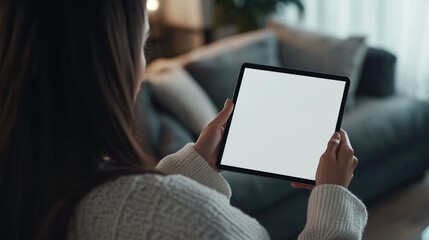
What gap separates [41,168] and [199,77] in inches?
73.5

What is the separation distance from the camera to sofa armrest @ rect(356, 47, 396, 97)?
2.79m

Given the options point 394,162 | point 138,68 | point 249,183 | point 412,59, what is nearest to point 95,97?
point 138,68

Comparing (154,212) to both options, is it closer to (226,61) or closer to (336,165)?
(336,165)

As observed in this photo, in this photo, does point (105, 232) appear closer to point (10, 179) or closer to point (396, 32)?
point (10, 179)

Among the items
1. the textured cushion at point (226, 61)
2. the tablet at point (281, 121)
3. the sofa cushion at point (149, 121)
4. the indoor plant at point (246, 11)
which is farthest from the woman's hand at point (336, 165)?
the indoor plant at point (246, 11)

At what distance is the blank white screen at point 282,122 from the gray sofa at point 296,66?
0.99m

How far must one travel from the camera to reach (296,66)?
9.37 ft

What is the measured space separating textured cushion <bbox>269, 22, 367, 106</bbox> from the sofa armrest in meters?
0.04

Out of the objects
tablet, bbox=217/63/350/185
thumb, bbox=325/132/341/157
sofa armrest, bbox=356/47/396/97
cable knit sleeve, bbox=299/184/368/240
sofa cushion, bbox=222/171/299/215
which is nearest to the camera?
cable knit sleeve, bbox=299/184/368/240

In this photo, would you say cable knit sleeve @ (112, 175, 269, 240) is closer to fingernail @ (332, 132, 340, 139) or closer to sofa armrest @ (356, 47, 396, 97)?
fingernail @ (332, 132, 340, 139)

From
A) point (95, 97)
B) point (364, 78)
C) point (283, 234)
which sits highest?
point (95, 97)

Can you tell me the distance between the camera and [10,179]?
83cm

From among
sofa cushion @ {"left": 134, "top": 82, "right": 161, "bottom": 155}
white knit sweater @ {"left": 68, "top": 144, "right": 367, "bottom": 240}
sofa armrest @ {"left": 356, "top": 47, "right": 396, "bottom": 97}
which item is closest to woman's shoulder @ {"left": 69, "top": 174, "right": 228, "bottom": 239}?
white knit sweater @ {"left": 68, "top": 144, "right": 367, "bottom": 240}

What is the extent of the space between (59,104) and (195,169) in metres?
0.34
